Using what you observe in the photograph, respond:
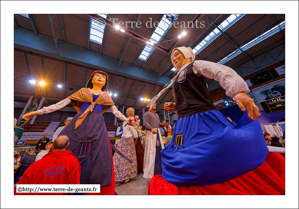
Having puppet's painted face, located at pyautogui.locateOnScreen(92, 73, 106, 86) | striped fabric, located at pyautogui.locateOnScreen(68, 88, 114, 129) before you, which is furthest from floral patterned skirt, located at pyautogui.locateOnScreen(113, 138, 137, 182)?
puppet's painted face, located at pyautogui.locateOnScreen(92, 73, 106, 86)

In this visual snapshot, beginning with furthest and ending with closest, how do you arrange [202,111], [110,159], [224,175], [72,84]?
[72,84] → [110,159] → [202,111] → [224,175]

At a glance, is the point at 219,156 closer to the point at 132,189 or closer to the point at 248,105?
the point at 248,105

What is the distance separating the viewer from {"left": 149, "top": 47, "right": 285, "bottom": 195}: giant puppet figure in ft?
1.84

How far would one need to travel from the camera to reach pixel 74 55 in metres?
7.12

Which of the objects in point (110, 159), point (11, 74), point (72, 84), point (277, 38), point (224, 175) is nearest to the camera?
point (224, 175)

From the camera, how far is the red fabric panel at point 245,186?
60cm

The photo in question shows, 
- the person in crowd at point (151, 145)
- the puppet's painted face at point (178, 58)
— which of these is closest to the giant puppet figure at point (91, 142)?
the puppet's painted face at point (178, 58)

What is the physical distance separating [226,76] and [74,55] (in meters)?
8.76

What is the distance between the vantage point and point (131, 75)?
29.4 feet

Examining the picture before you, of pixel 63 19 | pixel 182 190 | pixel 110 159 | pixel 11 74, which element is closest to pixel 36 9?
pixel 11 74

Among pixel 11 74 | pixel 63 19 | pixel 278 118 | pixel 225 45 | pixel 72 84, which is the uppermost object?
pixel 63 19

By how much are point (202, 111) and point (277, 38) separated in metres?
11.8

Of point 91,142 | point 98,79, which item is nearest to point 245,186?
point 91,142

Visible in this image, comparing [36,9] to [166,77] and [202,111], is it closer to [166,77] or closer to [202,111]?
[202,111]
